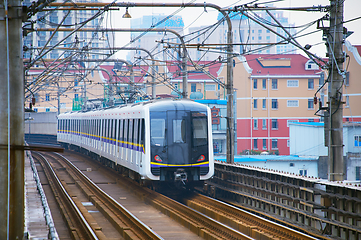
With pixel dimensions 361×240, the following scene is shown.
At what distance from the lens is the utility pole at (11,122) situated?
5668 millimetres

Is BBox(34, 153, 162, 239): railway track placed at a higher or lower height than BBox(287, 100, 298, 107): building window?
lower

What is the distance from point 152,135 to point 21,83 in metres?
8.14

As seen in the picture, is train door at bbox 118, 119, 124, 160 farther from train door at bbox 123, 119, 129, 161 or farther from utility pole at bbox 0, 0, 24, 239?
utility pole at bbox 0, 0, 24, 239

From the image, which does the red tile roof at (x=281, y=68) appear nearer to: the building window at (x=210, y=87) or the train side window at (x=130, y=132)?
the building window at (x=210, y=87)

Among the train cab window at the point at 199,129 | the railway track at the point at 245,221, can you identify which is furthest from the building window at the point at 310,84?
the railway track at the point at 245,221

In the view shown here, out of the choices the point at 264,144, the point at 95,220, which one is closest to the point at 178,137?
the point at 95,220

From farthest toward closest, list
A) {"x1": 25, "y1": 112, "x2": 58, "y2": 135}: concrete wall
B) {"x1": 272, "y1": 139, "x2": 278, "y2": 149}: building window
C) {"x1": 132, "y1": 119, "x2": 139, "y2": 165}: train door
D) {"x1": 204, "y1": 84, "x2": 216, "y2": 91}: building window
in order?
{"x1": 204, "y1": 84, "x2": 216, "y2": 91}: building window
{"x1": 25, "y1": 112, "x2": 58, "y2": 135}: concrete wall
{"x1": 272, "y1": 139, "x2": 278, "y2": 149}: building window
{"x1": 132, "y1": 119, "x2": 139, "y2": 165}: train door

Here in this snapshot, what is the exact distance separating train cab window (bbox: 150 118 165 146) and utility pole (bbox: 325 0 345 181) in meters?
5.29

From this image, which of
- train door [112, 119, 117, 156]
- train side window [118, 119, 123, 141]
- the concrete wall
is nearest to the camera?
train side window [118, 119, 123, 141]

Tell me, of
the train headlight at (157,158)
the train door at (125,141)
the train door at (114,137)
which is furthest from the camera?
the train door at (114,137)

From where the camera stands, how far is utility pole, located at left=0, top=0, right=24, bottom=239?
567 centimetres

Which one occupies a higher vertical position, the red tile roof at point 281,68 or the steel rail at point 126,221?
the red tile roof at point 281,68

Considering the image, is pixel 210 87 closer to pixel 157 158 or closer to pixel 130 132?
pixel 130 132

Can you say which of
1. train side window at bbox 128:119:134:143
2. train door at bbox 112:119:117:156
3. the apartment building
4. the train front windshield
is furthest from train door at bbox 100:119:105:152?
the apartment building
